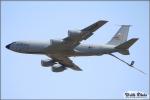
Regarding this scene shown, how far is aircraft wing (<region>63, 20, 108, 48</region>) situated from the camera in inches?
1710

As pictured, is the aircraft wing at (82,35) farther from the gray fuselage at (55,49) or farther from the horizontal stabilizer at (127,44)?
the horizontal stabilizer at (127,44)

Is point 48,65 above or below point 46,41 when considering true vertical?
below

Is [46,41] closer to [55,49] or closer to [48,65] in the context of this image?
[55,49]

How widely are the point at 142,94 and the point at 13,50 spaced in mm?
18882

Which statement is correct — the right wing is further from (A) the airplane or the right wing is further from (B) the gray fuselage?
(B) the gray fuselage

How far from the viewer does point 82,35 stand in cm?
4506

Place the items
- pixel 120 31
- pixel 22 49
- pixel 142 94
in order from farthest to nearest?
pixel 120 31
pixel 22 49
pixel 142 94

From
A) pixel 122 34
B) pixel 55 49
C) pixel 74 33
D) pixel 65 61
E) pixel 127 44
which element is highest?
pixel 122 34

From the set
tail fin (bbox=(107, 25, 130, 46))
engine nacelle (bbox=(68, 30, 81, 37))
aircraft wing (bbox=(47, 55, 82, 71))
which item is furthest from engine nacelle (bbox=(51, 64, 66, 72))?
engine nacelle (bbox=(68, 30, 81, 37))

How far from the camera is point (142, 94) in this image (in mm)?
36531

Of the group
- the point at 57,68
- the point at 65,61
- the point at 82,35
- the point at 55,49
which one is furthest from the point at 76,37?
the point at 57,68

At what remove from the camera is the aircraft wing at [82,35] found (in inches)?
1710

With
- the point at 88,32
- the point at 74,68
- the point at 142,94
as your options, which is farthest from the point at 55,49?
the point at 142,94

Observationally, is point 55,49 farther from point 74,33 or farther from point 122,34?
point 122,34
